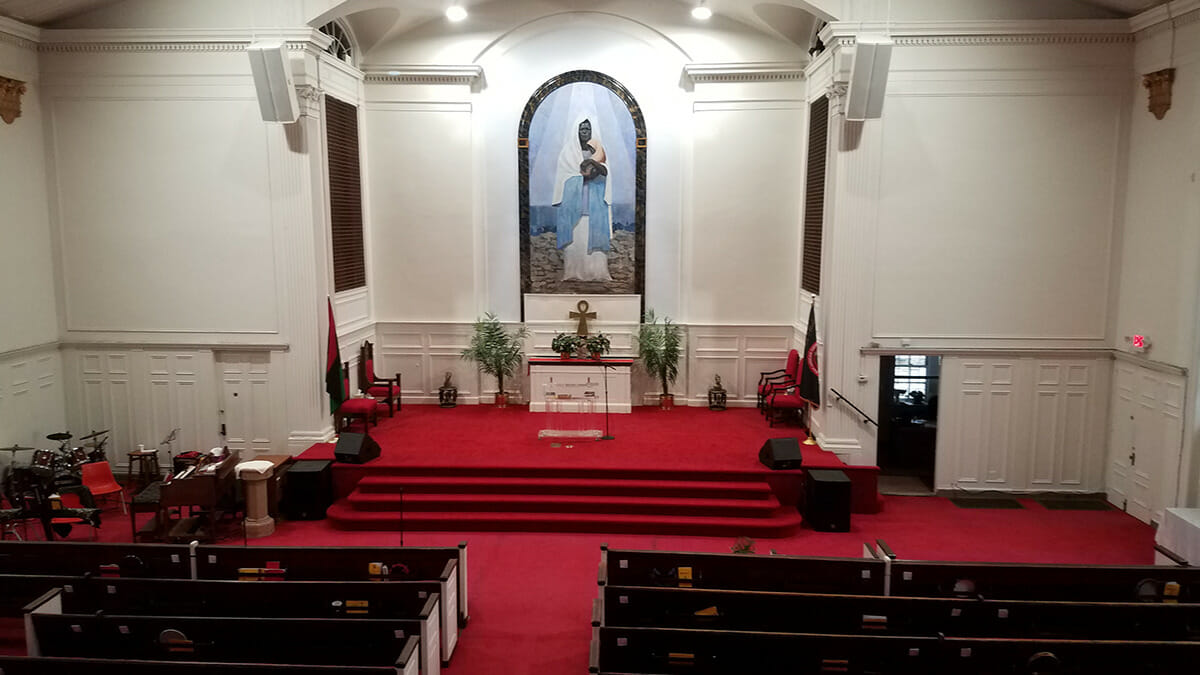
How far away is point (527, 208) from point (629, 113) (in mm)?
2436

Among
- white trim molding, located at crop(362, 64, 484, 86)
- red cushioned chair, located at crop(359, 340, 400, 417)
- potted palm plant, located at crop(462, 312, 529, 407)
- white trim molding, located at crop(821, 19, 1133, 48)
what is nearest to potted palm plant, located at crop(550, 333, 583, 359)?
potted palm plant, located at crop(462, 312, 529, 407)

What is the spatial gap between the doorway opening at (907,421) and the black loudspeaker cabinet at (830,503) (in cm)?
229

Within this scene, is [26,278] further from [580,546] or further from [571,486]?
[580,546]

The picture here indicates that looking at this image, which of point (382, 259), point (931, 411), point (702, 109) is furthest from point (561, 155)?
point (931, 411)

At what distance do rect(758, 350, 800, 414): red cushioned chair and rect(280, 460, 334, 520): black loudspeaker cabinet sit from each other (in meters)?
7.15

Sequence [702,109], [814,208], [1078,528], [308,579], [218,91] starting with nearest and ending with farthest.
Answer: [308,579]
[1078,528]
[218,91]
[814,208]
[702,109]

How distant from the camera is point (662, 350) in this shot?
14.5 m

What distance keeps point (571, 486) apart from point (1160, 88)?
30.1 feet

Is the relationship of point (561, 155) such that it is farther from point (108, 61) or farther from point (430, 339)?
point (108, 61)

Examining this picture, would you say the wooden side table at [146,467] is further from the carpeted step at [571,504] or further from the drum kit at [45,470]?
the carpeted step at [571,504]

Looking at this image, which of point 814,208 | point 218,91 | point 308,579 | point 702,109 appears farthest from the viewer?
point 702,109

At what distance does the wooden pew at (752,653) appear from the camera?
6.12m

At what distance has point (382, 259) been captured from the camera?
14.9 m

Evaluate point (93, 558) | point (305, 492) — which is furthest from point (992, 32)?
point (93, 558)
